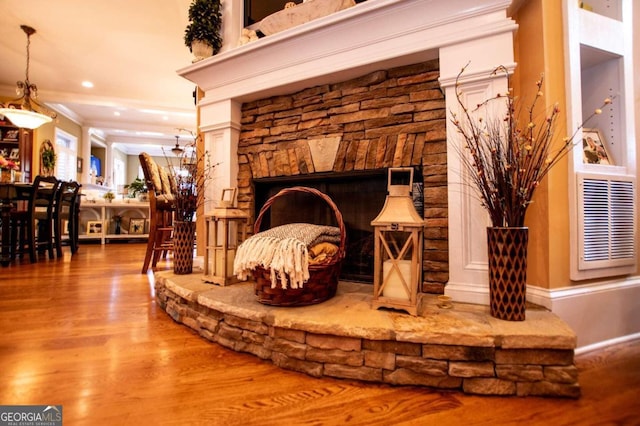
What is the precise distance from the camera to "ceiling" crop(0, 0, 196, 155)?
3402 mm

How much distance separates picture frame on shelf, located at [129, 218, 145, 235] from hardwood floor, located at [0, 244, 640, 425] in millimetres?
5428

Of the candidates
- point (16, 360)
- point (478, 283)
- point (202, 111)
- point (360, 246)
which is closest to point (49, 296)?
point (16, 360)

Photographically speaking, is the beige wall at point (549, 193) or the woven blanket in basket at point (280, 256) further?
the beige wall at point (549, 193)

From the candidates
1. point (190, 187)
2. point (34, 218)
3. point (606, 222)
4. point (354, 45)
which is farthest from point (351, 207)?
point (34, 218)

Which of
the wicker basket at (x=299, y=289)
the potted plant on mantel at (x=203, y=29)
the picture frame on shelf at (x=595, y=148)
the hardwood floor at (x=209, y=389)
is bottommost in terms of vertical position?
the hardwood floor at (x=209, y=389)

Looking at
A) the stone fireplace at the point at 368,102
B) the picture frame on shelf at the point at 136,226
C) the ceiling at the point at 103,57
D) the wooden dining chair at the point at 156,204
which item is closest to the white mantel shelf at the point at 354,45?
the stone fireplace at the point at 368,102

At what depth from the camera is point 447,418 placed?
84 centimetres

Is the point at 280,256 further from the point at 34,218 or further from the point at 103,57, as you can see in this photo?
the point at 103,57

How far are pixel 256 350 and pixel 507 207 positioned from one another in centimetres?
108

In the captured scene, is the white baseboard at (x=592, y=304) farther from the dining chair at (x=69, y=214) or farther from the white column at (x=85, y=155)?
the white column at (x=85, y=155)

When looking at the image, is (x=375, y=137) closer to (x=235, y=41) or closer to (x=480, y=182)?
(x=480, y=182)

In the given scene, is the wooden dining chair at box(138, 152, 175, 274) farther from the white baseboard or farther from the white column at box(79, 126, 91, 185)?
the white column at box(79, 126, 91, 185)

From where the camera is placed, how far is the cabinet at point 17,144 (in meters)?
5.39

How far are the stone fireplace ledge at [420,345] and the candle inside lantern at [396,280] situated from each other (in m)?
0.07
